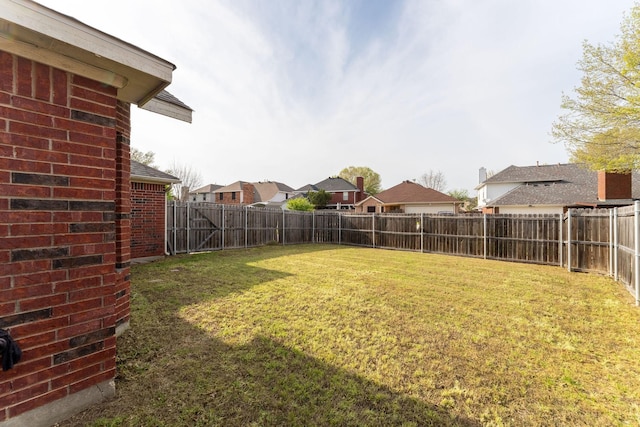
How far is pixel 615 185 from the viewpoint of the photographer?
57.2 feet

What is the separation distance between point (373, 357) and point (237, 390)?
56.4 inches

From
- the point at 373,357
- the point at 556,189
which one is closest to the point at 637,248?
the point at 373,357

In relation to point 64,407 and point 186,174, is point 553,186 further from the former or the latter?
point 186,174

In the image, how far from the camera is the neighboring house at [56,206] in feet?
5.63

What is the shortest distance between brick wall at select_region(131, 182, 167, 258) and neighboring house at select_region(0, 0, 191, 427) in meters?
7.46

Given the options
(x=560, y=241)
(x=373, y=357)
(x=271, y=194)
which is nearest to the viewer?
(x=373, y=357)

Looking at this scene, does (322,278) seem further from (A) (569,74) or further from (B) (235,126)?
(A) (569,74)

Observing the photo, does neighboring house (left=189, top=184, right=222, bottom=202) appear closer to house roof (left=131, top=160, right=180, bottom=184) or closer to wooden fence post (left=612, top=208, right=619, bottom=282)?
house roof (left=131, top=160, right=180, bottom=184)

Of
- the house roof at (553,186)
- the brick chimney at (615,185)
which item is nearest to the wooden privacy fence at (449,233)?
the house roof at (553,186)

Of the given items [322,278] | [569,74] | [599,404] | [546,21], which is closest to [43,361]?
[599,404]

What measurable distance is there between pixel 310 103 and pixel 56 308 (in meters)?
13.0

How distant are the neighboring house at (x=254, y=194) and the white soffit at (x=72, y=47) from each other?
3396 cm

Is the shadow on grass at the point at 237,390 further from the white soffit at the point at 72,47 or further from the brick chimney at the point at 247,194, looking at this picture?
the brick chimney at the point at 247,194

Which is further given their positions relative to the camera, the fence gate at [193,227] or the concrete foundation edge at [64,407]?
the fence gate at [193,227]
